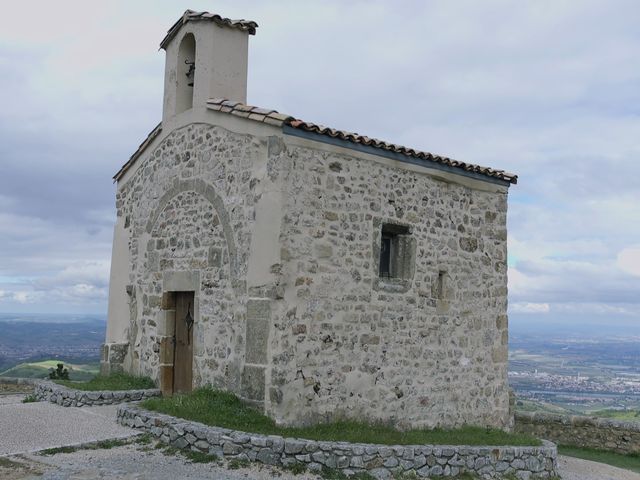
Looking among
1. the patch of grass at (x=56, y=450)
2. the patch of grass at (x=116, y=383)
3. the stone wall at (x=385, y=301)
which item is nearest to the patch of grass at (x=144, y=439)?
the patch of grass at (x=56, y=450)

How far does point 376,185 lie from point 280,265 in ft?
7.87

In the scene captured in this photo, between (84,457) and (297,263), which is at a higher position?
(297,263)

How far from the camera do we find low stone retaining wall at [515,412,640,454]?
1369 centimetres

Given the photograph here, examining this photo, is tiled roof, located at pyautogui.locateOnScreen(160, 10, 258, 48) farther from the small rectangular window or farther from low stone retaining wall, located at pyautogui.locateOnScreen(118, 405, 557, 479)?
low stone retaining wall, located at pyautogui.locateOnScreen(118, 405, 557, 479)

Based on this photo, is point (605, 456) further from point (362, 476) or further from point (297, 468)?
point (297, 468)

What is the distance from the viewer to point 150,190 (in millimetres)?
12562

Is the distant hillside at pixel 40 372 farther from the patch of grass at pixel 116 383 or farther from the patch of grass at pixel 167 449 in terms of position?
the patch of grass at pixel 167 449

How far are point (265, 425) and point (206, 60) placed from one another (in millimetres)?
6363

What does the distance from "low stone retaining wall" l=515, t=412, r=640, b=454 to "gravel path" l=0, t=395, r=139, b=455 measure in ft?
31.7

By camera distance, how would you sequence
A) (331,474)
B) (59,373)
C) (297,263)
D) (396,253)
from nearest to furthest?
(331,474) < (297,263) < (396,253) < (59,373)

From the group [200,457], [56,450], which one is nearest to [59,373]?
[56,450]

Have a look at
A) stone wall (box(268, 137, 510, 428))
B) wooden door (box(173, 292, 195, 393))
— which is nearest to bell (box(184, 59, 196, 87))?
stone wall (box(268, 137, 510, 428))

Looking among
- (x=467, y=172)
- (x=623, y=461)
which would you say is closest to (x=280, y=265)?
Answer: (x=467, y=172)

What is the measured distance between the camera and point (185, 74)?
12.2m
